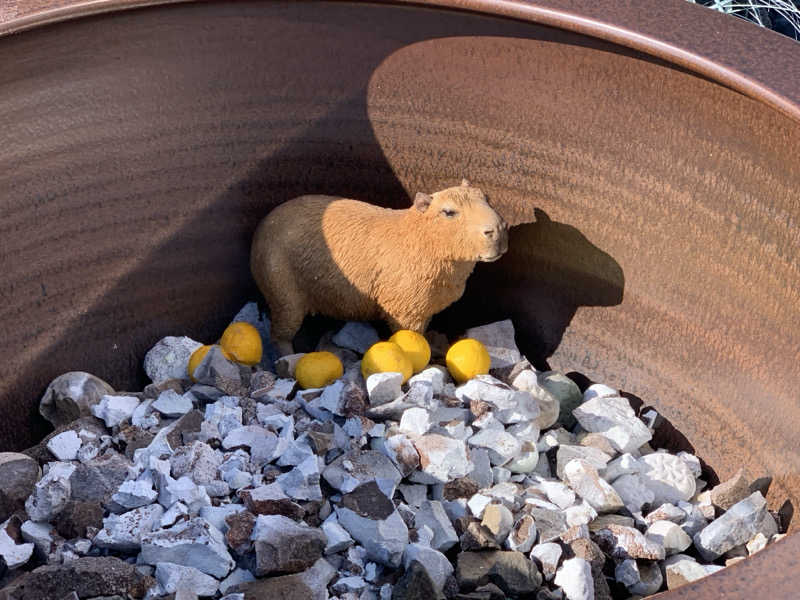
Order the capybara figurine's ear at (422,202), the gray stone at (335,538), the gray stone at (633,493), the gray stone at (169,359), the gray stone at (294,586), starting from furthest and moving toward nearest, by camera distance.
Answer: the gray stone at (169,359) < the capybara figurine's ear at (422,202) < the gray stone at (633,493) < the gray stone at (335,538) < the gray stone at (294,586)

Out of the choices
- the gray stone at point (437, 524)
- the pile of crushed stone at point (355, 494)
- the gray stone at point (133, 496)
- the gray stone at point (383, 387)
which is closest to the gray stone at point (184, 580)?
the pile of crushed stone at point (355, 494)

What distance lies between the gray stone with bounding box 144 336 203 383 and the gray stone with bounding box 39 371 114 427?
0.45ft

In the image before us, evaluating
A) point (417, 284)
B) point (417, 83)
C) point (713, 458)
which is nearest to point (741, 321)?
point (713, 458)

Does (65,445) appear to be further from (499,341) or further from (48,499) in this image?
(499,341)

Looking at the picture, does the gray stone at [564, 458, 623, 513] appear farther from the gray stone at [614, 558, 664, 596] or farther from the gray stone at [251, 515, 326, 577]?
the gray stone at [251, 515, 326, 577]

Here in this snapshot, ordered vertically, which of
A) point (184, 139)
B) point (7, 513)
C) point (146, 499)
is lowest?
point (7, 513)

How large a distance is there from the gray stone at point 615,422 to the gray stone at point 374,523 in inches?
21.1

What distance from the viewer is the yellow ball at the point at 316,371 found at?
6.54ft

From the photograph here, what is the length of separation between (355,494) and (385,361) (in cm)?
34

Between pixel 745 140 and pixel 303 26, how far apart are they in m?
0.94

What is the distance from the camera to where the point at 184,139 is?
6.81 feet

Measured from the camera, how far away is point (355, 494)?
171 centimetres

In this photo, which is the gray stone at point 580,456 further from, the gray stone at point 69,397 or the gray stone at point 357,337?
the gray stone at point 69,397

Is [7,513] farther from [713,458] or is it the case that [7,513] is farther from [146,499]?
[713,458]
